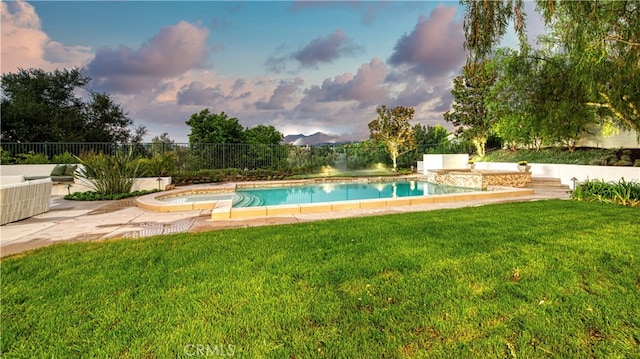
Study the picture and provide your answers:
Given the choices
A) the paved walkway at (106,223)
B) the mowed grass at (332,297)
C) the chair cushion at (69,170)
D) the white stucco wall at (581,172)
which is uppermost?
the chair cushion at (69,170)

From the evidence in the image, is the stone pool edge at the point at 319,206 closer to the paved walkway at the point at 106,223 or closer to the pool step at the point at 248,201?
the paved walkway at the point at 106,223

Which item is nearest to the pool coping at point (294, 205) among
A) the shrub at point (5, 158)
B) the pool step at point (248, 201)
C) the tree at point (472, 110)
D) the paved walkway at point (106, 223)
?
the paved walkway at point (106, 223)

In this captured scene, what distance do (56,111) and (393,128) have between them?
22298 millimetres

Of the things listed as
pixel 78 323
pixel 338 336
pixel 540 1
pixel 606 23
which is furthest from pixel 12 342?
pixel 606 23

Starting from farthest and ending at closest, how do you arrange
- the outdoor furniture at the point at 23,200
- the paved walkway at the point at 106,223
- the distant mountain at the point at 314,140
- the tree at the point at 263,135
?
the tree at the point at 263,135
the distant mountain at the point at 314,140
the outdoor furniture at the point at 23,200
the paved walkway at the point at 106,223

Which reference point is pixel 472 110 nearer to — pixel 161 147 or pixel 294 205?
pixel 294 205

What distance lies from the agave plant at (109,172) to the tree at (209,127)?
9490 millimetres

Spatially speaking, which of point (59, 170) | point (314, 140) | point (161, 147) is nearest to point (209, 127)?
point (161, 147)

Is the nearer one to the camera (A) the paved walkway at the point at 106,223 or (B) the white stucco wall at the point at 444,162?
(A) the paved walkway at the point at 106,223

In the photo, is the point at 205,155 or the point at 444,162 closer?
the point at 205,155

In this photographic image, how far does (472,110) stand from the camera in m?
20.2

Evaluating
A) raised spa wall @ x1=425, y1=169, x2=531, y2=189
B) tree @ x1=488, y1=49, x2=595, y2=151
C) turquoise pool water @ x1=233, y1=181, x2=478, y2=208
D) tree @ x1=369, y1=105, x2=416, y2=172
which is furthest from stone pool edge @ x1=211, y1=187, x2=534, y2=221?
tree @ x1=369, y1=105, x2=416, y2=172

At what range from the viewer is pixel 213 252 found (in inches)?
125

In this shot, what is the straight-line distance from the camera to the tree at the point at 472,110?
1955 cm
